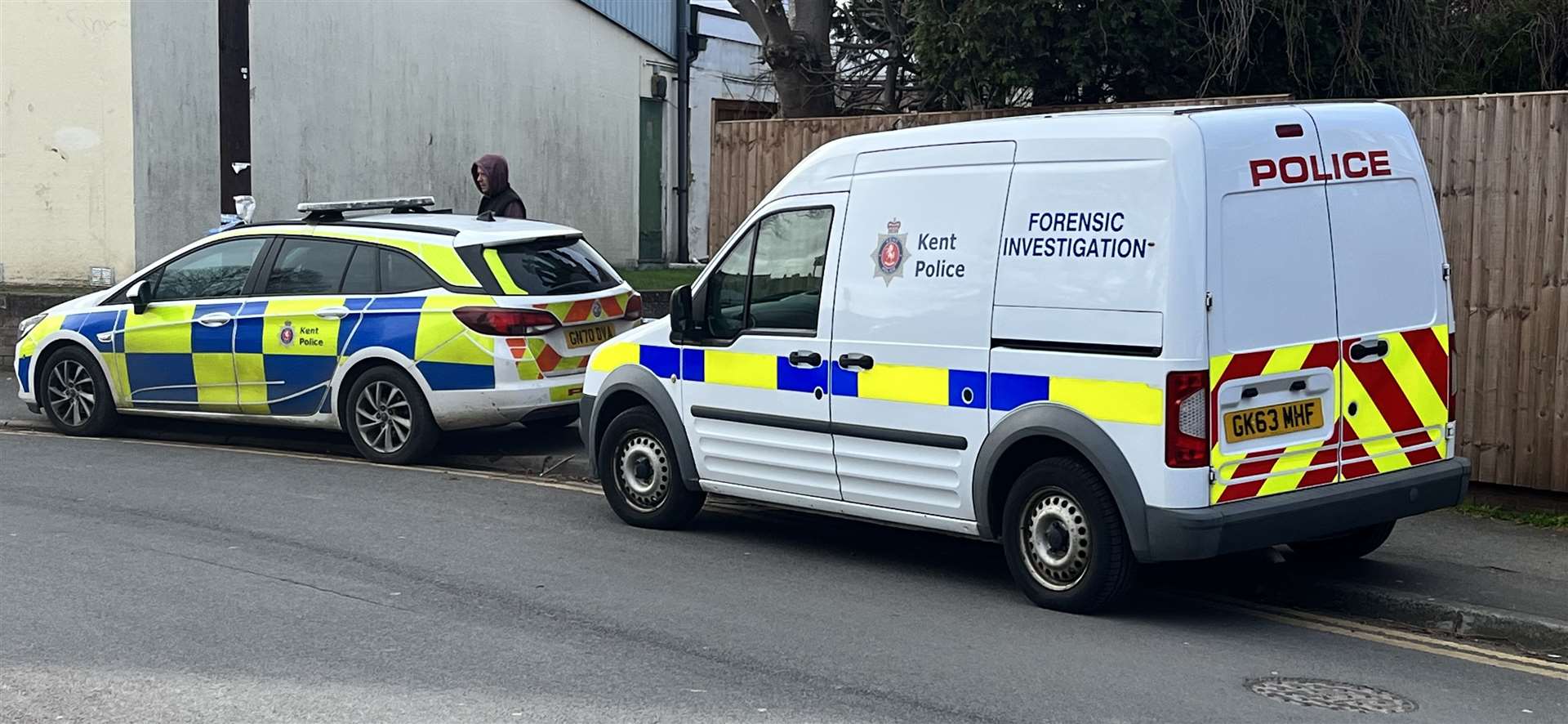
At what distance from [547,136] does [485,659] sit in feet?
57.3

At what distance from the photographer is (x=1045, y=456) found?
7.00m

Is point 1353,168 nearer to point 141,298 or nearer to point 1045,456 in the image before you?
point 1045,456

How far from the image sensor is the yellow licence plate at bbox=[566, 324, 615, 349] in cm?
1076

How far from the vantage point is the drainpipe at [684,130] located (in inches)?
977

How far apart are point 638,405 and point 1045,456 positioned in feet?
8.43

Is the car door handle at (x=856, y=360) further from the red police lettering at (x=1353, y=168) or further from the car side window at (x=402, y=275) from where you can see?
the car side window at (x=402, y=275)

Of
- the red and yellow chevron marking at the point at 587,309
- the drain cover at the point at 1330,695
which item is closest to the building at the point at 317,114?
the red and yellow chevron marking at the point at 587,309

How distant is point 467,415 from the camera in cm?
1062

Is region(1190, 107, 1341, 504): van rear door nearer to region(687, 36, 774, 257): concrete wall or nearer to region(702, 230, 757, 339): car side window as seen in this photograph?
region(702, 230, 757, 339): car side window

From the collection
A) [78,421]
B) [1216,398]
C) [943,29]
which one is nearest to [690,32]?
[943,29]

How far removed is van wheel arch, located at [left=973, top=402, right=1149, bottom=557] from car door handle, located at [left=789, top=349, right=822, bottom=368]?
1.03m

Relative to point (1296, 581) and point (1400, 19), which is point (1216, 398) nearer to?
point (1296, 581)

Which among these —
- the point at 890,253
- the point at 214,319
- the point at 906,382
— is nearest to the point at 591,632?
the point at 906,382

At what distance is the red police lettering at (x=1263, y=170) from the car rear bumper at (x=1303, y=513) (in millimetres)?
1233
